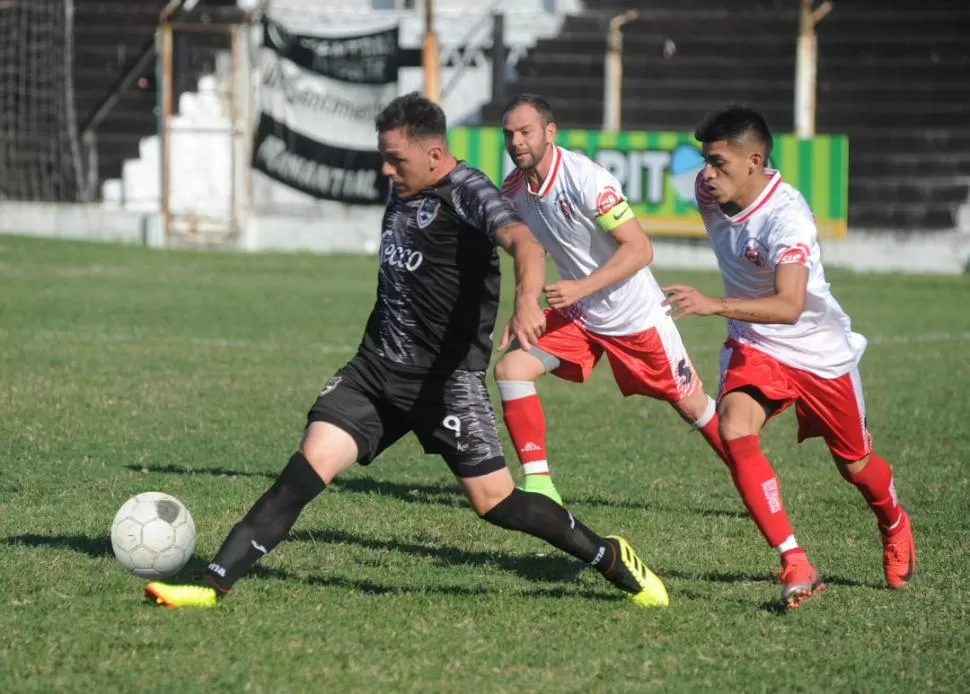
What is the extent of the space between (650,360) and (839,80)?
20.1 meters

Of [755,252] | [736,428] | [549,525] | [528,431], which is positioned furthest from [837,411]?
[528,431]

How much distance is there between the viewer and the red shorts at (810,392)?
6.65 metres

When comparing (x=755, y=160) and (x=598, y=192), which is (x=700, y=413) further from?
(x=755, y=160)

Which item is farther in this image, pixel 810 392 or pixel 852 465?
pixel 852 465

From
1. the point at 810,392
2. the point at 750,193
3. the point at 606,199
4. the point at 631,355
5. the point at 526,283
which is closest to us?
the point at 526,283

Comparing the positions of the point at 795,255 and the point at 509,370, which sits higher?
the point at 795,255

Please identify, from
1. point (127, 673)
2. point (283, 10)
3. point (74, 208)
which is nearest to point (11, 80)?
point (74, 208)

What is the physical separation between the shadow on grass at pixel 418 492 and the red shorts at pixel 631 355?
62 centimetres

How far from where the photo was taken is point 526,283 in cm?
557

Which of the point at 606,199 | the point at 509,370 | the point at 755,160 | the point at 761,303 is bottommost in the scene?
the point at 509,370

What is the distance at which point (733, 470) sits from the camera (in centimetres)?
658

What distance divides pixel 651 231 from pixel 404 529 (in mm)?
19081

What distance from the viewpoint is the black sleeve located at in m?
5.80

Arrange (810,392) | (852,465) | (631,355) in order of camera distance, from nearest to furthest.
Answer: (810,392)
(852,465)
(631,355)
